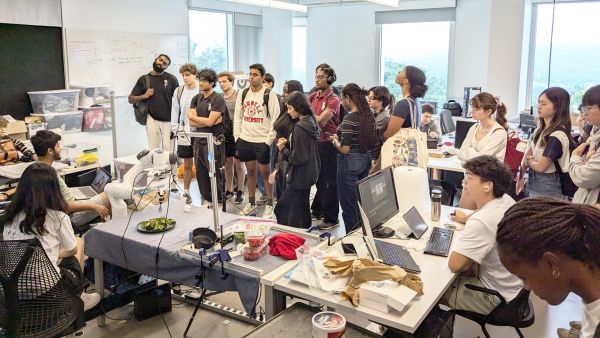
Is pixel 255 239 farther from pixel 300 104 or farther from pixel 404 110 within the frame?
pixel 404 110

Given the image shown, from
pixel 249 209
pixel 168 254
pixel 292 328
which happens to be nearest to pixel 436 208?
pixel 292 328

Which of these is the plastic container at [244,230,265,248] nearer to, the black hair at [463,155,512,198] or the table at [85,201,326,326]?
the table at [85,201,326,326]

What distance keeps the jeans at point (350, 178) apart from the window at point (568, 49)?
4.52 m

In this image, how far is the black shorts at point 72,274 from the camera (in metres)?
2.50

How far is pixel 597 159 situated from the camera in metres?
2.86

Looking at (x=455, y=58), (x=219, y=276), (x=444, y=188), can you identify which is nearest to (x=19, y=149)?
(x=219, y=276)

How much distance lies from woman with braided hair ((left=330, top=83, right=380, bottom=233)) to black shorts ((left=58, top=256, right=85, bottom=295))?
7.28ft

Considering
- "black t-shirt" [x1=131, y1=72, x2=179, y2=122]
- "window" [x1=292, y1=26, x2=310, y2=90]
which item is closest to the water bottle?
"black t-shirt" [x1=131, y1=72, x2=179, y2=122]

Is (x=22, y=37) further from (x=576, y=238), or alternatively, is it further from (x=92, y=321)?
(x=576, y=238)

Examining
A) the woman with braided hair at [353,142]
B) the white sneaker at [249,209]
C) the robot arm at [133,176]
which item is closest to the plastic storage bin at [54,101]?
the white sneaker at [249,209]

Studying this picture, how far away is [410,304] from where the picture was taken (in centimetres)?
200

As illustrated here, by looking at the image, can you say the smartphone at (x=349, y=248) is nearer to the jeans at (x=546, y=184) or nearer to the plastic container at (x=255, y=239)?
the plastic container at (x=255, y=239)

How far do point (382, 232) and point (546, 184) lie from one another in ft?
4.74

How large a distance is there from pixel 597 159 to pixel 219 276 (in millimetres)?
2252
